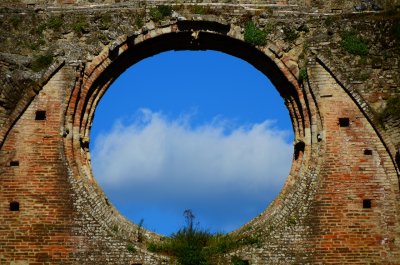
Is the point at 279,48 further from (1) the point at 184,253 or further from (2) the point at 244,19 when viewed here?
(1) the point at 184,253

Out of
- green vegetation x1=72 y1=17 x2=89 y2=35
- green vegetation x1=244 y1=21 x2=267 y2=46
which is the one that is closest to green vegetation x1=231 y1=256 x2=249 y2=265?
green vegetation x1=244 y1=21 x2=267 y2=46

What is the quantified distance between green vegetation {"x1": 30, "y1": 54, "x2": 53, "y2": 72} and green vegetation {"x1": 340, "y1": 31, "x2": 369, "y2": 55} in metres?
5.55

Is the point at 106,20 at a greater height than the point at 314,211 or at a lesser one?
greater

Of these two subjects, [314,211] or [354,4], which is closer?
[314,211]

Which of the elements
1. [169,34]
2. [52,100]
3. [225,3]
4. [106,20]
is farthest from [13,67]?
[225,3]

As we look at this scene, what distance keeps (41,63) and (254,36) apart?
4.06 metres

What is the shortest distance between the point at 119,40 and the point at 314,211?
15.9ft

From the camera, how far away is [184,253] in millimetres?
14398

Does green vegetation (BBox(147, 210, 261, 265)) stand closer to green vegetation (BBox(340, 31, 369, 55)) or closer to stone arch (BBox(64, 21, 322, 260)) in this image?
stone arch (BBox(64, 21, 322, 260))

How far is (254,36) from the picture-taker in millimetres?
15555

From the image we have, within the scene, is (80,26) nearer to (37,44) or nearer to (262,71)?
(37,44)

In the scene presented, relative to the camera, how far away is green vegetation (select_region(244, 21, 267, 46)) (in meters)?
15.5

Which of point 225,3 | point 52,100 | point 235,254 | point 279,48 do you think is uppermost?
point 225,3

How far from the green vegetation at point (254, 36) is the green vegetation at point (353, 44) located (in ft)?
4.88
